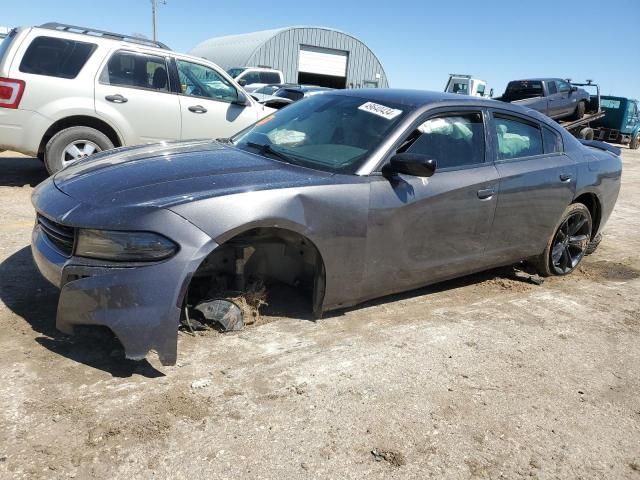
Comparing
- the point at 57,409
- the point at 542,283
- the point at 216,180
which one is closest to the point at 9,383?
the point at 57,409

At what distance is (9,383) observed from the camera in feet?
8.39

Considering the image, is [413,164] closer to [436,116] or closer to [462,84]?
[436,116]

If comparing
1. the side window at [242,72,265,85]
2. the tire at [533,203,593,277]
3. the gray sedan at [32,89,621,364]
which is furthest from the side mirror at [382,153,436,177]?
the side window at [242,72,265,85]

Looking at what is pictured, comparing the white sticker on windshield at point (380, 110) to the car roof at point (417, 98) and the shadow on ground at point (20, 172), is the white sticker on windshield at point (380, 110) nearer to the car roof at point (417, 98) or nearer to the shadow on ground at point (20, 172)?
the car roof at point (417, 98)

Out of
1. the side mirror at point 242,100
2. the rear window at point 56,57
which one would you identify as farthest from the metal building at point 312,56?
the rear window at point 56,57

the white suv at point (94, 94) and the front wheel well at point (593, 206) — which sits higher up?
the white suv at point (94, 94)

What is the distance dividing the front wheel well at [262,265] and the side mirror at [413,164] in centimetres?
75

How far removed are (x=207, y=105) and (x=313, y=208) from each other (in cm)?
479

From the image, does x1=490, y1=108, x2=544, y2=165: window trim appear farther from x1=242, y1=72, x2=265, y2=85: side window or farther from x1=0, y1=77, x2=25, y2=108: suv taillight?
x1=242, y1=72, x2=265, y2=85: side window

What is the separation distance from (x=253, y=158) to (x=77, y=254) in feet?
4.13

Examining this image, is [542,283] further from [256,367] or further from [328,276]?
[256,367]

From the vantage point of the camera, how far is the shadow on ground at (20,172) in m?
7.07

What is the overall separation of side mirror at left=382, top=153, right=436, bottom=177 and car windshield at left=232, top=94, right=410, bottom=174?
0.20 m

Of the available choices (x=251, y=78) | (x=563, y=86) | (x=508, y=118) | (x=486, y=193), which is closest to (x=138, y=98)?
(x=508, y=118)
